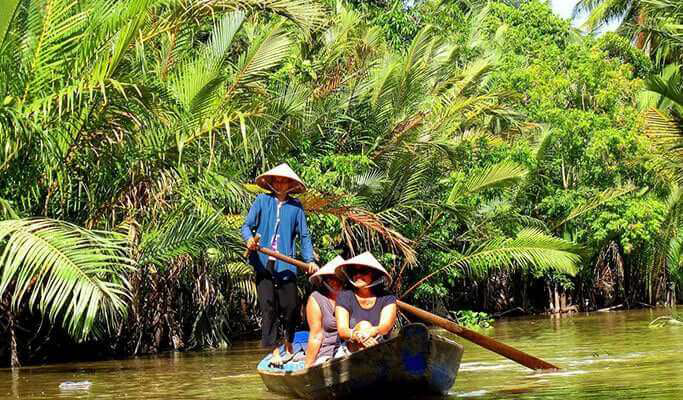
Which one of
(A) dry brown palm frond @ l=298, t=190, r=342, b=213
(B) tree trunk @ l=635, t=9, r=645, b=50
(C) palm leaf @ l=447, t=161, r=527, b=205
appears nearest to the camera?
(A) dry brown palm frond @ l=298, t=190, r=342, b=213

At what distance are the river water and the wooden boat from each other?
30cm

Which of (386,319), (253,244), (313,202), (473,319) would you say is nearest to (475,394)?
(386,319)

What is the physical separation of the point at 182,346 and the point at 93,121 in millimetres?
5448

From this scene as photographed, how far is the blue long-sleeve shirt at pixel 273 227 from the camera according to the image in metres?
10.5

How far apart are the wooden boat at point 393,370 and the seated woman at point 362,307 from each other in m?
0.37

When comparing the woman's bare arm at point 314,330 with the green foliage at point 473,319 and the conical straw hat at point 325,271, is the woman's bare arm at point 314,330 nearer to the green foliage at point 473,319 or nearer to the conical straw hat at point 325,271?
the conical straw hat at point 325,271

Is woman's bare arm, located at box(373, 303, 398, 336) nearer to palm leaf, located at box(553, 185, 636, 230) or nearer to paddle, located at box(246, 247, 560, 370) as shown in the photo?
paddle, located at box(246, 247, 560, 370)

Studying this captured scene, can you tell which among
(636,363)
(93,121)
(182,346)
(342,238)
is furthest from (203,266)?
(636,363)

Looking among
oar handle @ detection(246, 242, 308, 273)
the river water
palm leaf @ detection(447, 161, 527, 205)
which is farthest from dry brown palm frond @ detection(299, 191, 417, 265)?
oar handle @ detection(246, 242, 308, 273)

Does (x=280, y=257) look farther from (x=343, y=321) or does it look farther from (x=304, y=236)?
(x=343, y=321)

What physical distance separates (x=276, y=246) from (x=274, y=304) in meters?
0.48

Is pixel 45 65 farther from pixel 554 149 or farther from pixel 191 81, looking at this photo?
pixel 554 149

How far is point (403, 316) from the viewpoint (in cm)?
1988

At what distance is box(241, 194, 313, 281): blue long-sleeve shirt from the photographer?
10461 millimetres
